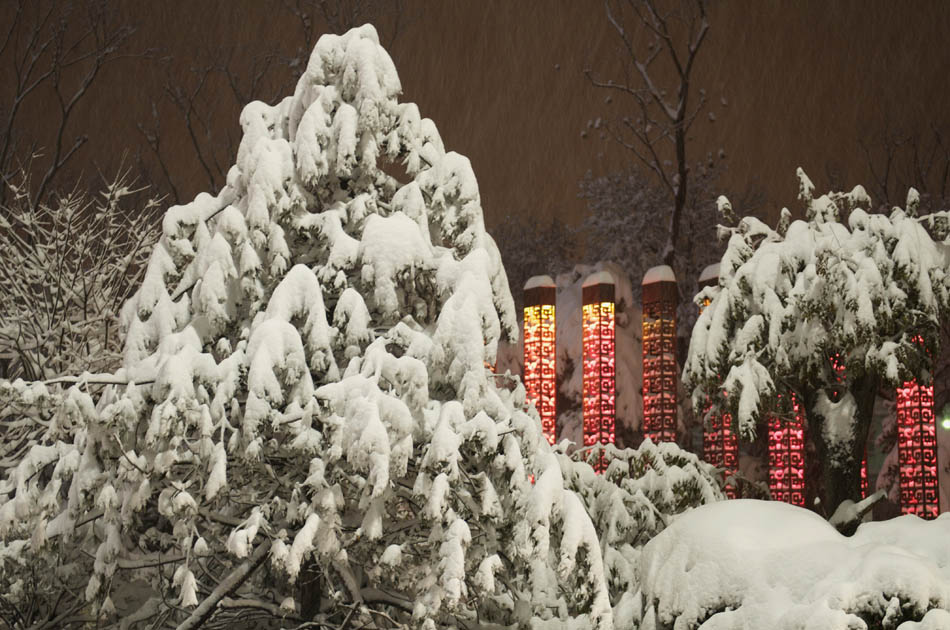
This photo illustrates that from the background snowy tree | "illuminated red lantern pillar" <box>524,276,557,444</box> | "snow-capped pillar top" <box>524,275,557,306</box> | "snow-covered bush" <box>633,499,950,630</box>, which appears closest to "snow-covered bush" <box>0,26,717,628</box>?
"snow-covered bush" <box>633,499,950,630</box>

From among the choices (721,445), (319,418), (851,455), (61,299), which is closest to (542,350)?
(721,445)

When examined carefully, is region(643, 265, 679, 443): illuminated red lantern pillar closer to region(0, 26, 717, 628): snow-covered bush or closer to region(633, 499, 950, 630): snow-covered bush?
region(633, 499, 950, 630): snow-covered bush

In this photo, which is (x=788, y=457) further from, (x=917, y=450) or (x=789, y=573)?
(x=789, y=573)

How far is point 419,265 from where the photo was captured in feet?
22.5

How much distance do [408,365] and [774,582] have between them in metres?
2.83

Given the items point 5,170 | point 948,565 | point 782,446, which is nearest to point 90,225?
point 5,170

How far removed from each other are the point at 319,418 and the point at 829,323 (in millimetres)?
6259

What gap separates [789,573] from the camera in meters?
6.88

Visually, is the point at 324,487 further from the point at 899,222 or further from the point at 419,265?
the point at 899,222

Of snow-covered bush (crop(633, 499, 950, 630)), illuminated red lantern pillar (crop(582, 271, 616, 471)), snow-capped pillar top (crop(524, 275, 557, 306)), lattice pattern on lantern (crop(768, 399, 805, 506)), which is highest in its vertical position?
snow-capped pillar top (crop(524, 275, 557, 306))

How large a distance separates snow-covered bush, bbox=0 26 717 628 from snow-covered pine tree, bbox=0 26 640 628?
0.02 meters

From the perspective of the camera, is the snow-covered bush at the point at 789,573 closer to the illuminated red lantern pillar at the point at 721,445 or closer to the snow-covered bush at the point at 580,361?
the illuminated red lantern pillar at the point at 721,445

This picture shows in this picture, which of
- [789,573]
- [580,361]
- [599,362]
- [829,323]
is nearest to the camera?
[789,573]

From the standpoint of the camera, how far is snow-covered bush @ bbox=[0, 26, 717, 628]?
6172 mm
